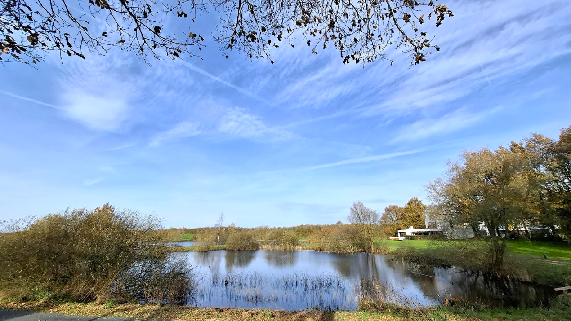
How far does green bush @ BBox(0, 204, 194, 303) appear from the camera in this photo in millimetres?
10094

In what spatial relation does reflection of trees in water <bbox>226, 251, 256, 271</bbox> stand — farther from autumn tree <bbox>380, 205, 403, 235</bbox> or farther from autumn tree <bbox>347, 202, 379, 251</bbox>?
autumn tree <bbox>380, 205, 403, 235</bbox>

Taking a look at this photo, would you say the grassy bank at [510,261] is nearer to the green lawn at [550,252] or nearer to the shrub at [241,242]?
the green lawn at [550,252]

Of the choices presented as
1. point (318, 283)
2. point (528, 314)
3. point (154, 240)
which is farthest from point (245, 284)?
point (528, 314)

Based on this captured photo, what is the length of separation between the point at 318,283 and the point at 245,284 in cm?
441

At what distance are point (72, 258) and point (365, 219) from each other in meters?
36.3

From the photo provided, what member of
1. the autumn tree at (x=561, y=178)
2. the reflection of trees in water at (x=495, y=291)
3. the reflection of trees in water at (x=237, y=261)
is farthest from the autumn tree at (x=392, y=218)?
the reflection of trees in water at (x=495, y=291)

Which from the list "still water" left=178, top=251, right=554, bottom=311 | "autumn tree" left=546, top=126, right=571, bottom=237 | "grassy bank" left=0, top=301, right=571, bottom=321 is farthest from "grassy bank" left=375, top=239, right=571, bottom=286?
"grassy bank" left=0, top=301, right=571, bottom=321

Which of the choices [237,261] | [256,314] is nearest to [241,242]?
[237,261]

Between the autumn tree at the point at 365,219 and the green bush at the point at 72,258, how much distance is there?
33345mm

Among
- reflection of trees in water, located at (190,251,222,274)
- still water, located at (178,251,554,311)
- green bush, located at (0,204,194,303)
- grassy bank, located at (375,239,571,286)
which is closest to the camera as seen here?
green bush, located at (0,204,194,303)

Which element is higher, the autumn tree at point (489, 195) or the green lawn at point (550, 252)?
the autumn tree at point (489, 195)

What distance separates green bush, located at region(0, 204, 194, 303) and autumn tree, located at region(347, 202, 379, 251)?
33.3m

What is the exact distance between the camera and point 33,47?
317 cm

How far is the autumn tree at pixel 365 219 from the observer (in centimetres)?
4012
